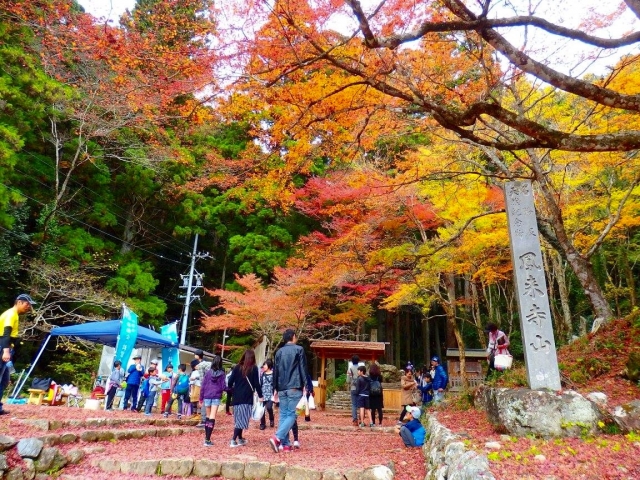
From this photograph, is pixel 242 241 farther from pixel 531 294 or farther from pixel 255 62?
pixel 531 294

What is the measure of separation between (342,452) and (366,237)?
8737 mm

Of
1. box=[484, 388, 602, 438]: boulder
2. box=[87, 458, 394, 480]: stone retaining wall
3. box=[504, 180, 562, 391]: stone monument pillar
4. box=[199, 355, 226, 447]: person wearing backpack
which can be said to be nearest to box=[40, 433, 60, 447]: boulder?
box=[87, 458, 394, 480]: stone retaining wall

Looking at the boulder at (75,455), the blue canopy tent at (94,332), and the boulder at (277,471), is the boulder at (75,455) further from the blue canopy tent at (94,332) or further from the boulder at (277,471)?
the blue canopy tent at (94,332)

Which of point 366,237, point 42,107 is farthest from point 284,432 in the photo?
point 42,107

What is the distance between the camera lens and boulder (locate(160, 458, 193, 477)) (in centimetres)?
Result: 453

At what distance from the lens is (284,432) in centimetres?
553

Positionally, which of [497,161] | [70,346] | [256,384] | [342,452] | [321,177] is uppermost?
[321,177]

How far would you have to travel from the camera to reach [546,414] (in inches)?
180

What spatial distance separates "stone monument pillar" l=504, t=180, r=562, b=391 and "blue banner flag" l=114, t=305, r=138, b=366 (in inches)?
337

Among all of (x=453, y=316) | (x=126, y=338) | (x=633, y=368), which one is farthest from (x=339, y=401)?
(x=633, y=368)

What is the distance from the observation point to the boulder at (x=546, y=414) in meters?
4.45

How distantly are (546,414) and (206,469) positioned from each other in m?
3.76

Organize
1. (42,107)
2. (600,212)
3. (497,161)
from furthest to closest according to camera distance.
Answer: (42,107), (600,212), (497,161)

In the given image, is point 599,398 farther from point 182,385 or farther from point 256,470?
point 182,385
